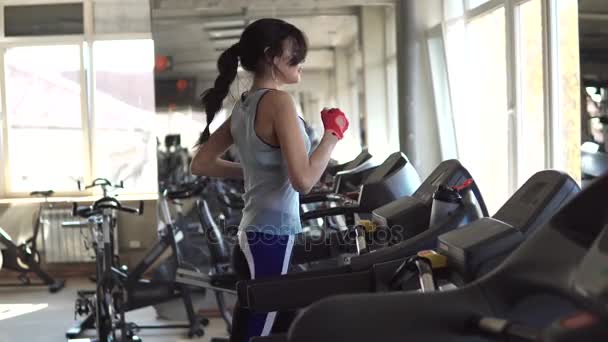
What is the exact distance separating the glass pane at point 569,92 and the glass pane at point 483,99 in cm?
69

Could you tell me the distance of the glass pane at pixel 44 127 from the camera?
7285mm

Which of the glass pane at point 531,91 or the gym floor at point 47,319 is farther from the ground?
the glass pane at point 531,91

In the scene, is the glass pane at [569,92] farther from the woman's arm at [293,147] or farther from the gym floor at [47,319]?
the gym floor at [47,319]

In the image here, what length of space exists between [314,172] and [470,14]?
8.45ft

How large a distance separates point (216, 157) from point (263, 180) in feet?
1.03

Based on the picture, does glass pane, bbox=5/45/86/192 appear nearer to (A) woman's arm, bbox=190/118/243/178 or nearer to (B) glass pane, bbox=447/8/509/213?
(B) glass pane, bbox=447/8/509/213

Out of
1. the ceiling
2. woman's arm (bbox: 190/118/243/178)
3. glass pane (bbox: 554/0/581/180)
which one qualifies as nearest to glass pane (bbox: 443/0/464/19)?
the ceiling

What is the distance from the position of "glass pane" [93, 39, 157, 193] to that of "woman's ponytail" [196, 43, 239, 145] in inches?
Answer: 198

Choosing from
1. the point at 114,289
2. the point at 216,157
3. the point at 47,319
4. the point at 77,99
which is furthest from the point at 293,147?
the point at 77,99

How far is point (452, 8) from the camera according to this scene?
14.8ft

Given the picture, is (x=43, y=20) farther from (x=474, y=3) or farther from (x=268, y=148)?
(x=268, y=148)

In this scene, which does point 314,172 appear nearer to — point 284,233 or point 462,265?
point 284,233

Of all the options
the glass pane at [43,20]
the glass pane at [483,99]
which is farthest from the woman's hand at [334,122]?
the glass pane at [43,20]

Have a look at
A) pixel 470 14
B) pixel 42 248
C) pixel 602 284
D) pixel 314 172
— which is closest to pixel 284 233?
pixel 314 172
